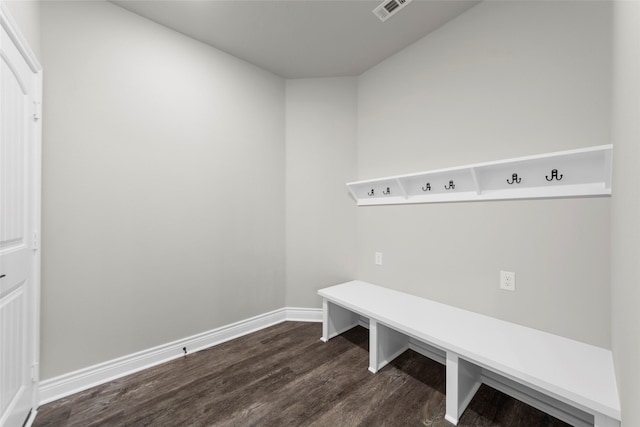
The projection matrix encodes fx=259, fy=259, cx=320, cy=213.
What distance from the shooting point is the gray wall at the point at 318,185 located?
2.79 metres

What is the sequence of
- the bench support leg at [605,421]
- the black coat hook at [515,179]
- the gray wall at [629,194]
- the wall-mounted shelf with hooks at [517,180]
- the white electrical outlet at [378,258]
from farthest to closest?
the white electrical outlet at [378,258], the black coat hook at [515,179], the wall-mounted shelf with hooks at [517,180], the bench support leg at [605,421], the gray wall at [629,194]

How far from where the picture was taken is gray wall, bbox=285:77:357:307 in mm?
2791

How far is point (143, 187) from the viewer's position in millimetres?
1981

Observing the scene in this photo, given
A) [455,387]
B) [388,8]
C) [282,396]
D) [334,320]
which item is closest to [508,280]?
Result: [455,387]

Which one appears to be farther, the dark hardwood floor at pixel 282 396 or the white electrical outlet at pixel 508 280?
the white electrical outlet at pixel 508 280

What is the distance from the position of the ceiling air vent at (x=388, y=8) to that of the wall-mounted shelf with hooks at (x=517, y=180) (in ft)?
3.95

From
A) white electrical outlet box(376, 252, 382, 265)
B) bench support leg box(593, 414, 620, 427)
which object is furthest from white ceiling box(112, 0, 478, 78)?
bench support leg box(593, 414, 620, 427)

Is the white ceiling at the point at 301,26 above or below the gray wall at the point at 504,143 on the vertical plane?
above

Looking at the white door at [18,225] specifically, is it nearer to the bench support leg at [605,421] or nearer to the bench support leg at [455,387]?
Answer: the bench support leg at [455,387]

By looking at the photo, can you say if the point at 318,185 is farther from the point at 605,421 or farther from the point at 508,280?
the point at 605,421

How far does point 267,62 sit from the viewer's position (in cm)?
258

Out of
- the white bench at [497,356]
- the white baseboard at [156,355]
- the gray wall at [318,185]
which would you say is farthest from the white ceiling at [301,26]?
the white baseboard at [156,355]

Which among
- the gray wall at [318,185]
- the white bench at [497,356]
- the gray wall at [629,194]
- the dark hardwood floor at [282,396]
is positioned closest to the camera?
the gray wall at [629,194]

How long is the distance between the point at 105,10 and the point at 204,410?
275 cm
